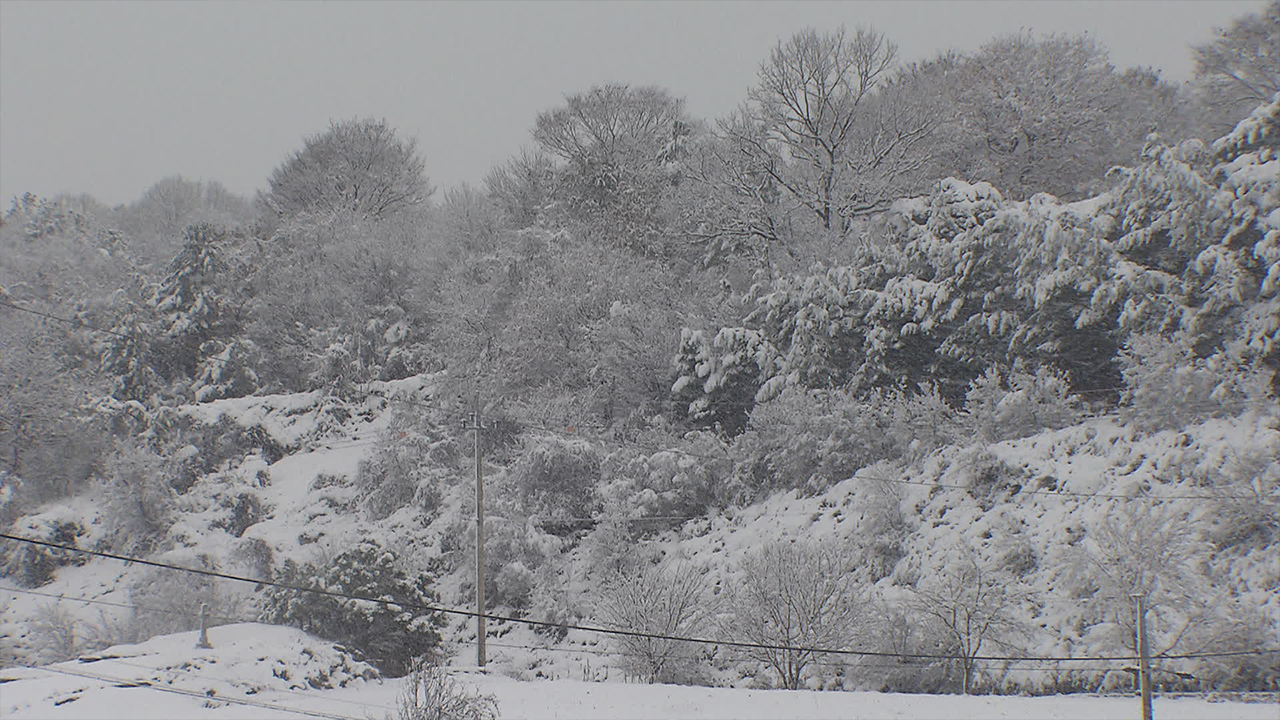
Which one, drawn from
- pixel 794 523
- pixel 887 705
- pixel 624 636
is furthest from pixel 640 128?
pixel 887 705

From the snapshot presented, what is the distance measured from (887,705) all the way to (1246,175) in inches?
522

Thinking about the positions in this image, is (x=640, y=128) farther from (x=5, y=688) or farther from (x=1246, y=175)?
(x=5, y=688)

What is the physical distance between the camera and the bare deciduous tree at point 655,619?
17.1 m

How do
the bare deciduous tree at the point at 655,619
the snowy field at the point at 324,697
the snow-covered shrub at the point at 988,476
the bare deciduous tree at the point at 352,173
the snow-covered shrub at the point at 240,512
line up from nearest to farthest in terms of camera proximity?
the snowy field at the point at 324,697 → the bare deciduous tree at the point at 655,619 → the snow-covered shrub at the point at 988,476 → the snow-covered shrub at the point at 240,512 → the bare deciduous tree at the point at 352,173

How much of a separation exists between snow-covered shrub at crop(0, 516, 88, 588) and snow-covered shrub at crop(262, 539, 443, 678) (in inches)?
485

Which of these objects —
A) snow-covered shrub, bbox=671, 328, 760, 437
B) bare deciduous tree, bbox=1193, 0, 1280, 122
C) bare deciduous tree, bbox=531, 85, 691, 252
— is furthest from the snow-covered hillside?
bare deciduous tree, bbox=1193, 0, 1280, 122

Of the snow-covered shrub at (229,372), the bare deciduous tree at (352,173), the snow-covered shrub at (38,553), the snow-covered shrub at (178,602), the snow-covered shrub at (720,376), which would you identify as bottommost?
the snow-covered shrub at (178,602)

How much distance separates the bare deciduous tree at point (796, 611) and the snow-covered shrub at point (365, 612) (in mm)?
7387

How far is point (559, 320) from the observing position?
2873cm

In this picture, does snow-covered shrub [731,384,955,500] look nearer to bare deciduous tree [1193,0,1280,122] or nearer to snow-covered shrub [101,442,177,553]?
bare deciduous tree [1193,0,1280,122]

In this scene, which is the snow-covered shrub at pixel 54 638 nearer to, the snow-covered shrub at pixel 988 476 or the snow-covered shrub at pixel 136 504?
the snow-covered shrub at pixel 136 504

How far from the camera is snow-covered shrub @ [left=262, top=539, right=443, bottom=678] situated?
18.9 meters

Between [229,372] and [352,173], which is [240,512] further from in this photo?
[352,173]

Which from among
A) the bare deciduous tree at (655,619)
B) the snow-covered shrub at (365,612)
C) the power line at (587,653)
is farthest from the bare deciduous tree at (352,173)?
the bare deciduous tree at (655,619)
